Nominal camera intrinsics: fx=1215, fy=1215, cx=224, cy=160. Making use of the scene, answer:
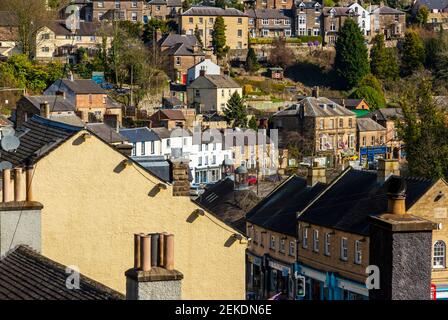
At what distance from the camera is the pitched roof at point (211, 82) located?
3012 inches

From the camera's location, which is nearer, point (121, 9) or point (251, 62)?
point (251, 62)

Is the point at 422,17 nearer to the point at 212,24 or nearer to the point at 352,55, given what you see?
the point at 352,55

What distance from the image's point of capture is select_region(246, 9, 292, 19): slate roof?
320 feet

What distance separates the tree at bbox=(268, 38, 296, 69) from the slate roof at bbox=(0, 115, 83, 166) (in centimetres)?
7331

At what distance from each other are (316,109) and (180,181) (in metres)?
55.4

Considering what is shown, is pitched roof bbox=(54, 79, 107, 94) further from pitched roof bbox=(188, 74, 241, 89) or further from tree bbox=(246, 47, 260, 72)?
tree bbox=(246, 47, 260, 72)

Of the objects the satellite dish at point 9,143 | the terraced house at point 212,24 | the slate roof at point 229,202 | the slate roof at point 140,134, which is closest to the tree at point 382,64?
the terraced house at point 212,24

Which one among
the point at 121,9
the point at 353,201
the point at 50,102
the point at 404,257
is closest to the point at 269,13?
the point at 121,9

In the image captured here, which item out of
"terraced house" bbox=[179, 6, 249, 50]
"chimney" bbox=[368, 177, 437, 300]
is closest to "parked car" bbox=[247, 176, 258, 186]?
"chimney" bbox=[368, 177, 437, 300]

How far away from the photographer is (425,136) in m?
52.1

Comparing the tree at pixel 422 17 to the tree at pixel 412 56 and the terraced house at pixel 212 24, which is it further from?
the terraced house at pixel 212 24

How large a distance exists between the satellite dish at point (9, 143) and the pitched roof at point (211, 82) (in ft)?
199

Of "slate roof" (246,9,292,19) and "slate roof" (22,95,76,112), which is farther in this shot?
"slate roof" (246,9,292,19)
